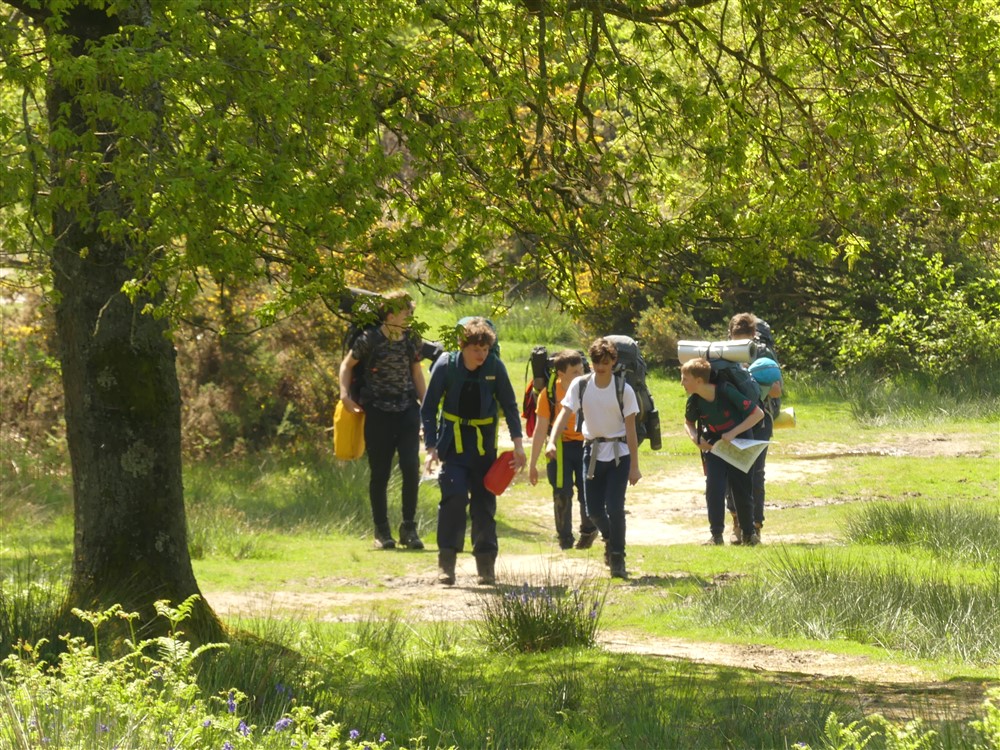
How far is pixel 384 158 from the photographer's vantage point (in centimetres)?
641

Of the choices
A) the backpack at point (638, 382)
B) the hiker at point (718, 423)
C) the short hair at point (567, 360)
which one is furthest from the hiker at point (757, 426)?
the short hair at point (567, 360)

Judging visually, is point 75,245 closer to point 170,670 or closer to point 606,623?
point 170,670

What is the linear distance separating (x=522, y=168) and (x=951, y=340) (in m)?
16.5

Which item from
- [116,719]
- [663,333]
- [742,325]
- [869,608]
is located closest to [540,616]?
[869,608]

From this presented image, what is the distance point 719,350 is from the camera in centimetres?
1196

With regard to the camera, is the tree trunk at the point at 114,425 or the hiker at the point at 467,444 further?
the hiker at the point at 467,444

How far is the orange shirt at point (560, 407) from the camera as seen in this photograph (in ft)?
40.2

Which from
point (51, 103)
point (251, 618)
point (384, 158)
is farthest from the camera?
point (251, 618)

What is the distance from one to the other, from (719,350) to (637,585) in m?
2.33

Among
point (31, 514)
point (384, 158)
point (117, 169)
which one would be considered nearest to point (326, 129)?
point (384, 158)

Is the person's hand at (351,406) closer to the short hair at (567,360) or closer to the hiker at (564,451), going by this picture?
the hiker at (564,451)

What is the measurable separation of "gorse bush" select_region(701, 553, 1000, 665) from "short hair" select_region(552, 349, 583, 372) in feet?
10.1

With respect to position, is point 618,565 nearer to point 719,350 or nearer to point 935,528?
point 719,350

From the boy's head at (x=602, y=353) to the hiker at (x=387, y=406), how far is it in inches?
63.6
